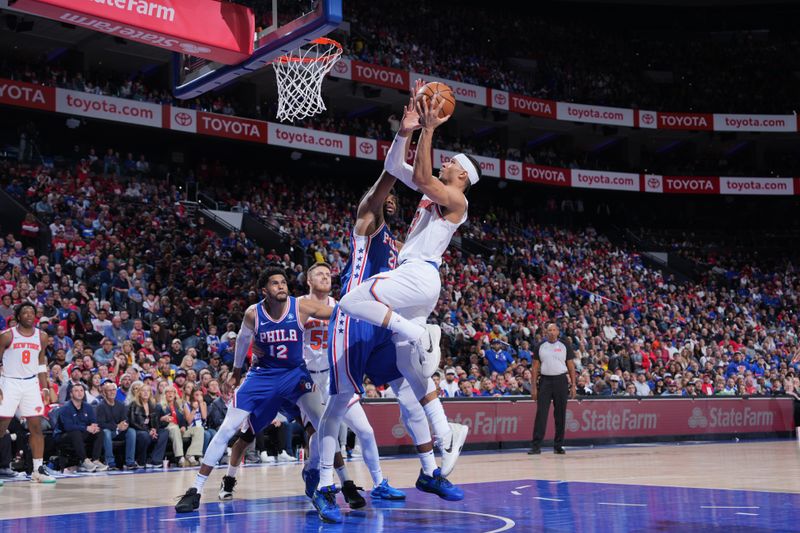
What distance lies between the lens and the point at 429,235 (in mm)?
7195

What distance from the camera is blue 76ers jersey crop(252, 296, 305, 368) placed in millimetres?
8750

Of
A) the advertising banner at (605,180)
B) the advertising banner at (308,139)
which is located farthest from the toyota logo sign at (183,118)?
the advertising banner at (605,180)

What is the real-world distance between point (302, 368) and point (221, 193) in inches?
851

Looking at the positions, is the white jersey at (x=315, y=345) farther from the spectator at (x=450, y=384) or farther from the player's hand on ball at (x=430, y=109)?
the spectator at (x=450, y=384)

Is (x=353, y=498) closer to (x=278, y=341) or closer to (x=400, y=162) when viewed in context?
(x=278, y=341)

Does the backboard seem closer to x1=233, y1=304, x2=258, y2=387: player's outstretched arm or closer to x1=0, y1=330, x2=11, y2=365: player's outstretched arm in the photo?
x1=233, y1=304, x2=258, y2=387: player's outstretched arm

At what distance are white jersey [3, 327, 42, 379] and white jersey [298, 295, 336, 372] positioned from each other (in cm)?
457

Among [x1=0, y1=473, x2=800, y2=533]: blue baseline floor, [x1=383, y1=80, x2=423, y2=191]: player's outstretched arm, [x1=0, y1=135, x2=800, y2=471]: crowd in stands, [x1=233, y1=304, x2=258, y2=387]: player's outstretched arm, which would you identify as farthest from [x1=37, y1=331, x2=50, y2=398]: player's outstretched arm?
[x1=383, y1=80, x2=423, y2=191]: player's outstretched arm

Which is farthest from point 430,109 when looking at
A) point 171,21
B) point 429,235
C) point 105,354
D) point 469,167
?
point 105,354

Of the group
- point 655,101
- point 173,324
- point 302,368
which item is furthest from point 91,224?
point 655,101

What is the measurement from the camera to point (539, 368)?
1587cm

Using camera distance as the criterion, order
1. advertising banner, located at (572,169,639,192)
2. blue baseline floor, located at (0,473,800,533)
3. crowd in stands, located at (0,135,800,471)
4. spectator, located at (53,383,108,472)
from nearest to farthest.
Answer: blue baseline floor, located at (0,473,800,533) → spectator, located at (53,383,108,472) → crowd in stands, located at (0,135,800,471) → advertising banner, located at (572,169,639,192)

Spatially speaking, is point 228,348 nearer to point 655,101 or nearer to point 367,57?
point 367,57

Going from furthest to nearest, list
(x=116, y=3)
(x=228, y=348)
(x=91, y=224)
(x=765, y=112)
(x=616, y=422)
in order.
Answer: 1. (x=765, y=112)
2. (x=91, y=224)
3. (x=616, y=422)
4. (x=228, y=348)
5. (x=116, y=3)
